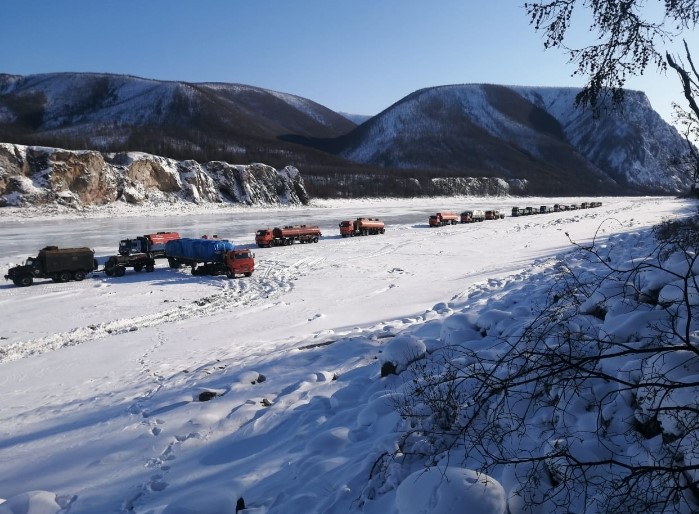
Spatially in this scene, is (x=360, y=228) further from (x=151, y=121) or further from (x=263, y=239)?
(x=151, y=121)

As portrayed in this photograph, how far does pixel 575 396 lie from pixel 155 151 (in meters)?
121

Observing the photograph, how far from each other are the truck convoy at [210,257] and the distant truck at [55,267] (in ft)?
14.1

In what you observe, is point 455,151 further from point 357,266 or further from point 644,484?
point 644,484

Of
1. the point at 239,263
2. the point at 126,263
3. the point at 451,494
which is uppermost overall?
the point at 126,263

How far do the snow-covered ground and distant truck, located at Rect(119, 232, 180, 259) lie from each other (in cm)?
313

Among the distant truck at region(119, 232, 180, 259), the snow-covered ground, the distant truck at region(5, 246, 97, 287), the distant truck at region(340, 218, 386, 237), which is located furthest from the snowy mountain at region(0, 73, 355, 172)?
the snow-covered ground

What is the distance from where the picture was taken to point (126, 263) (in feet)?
80.1

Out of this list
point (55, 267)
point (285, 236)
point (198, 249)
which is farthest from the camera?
point (285, 236)

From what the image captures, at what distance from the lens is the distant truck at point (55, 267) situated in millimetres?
21766

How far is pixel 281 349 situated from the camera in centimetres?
1136

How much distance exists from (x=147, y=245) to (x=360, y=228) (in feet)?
61.5

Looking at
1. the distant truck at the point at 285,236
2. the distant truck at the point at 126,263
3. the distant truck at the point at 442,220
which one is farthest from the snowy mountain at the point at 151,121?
the distant truck at the point at 126,263

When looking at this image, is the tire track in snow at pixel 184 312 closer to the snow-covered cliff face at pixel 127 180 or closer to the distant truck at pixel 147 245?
the distant truck at pixel 147 245

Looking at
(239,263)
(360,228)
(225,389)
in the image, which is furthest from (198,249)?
(360,228)
